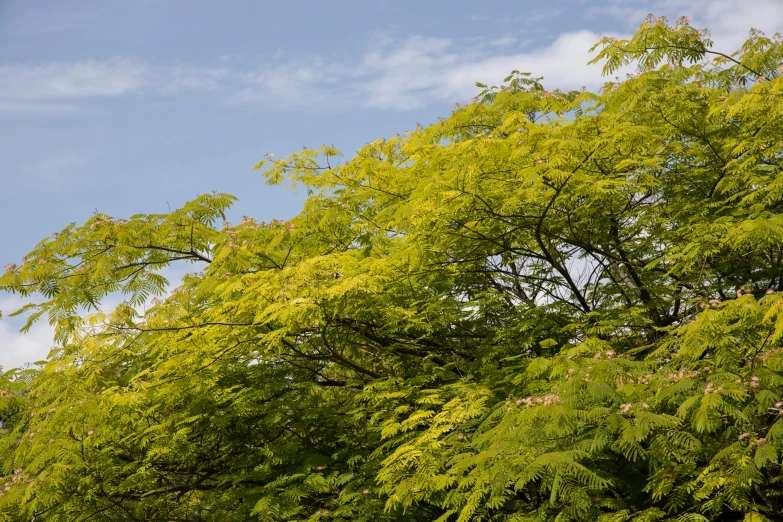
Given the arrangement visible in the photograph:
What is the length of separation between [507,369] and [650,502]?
2.15 m

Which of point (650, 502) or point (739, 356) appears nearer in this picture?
point (739, 356)

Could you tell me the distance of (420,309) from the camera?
8711mm

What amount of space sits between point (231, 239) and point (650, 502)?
5.33 metres

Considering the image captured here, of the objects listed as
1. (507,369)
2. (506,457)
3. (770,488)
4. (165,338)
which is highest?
(165,338)

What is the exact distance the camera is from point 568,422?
4770 mm

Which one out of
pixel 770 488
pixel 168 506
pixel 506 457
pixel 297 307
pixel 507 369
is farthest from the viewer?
pixel 168 506

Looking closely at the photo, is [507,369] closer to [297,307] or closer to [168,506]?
[297,307]

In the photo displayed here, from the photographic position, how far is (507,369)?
782 cm

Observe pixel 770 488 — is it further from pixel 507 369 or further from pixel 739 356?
pixel 507 369

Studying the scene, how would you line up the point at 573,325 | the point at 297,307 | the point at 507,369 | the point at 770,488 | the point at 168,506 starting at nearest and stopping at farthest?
1. the point at 770,488
2. the point at 297,307
3. the point at 573,325
4. the point at 507,369
5. the point at 168,506

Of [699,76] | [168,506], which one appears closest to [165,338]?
[168,506]

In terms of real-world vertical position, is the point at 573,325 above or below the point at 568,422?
above

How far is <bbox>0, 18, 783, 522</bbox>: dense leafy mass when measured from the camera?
21.4 feet

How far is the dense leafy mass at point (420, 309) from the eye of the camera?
21.4 feet
